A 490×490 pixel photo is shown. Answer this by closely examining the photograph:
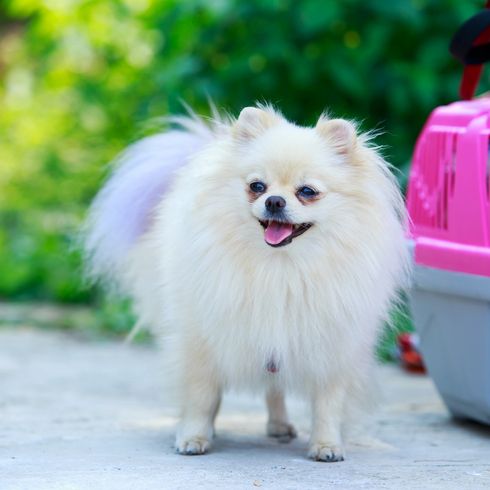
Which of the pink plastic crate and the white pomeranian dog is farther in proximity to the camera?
the pink plastic crate

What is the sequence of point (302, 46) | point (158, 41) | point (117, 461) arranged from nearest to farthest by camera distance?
1. point (117, 461)
2. point (302, 46)
3. point (158, 41)

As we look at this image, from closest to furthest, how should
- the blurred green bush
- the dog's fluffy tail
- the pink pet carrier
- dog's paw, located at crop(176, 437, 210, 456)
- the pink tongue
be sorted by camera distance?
the pink tongue, dog's paw, located at crop(176, 437, 210, 456), the pink pet carrier, the dog's fluffy tail, the blurred green bush

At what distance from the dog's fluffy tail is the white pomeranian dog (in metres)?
0.33

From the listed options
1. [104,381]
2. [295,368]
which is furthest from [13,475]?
[104,381]

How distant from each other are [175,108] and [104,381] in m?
1.67

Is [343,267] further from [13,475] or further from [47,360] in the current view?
[47,360]

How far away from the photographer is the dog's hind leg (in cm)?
341

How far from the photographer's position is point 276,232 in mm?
2834

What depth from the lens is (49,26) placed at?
668 centimetres

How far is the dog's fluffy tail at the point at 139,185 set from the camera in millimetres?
3537

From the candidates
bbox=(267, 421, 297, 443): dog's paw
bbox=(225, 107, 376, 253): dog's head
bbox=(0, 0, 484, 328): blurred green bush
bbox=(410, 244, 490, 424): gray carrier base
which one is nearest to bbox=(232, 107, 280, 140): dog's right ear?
bbox=(225, 107, 376, 253): dog's head

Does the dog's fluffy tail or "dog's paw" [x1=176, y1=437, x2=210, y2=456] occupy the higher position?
the dog's fluffy tail

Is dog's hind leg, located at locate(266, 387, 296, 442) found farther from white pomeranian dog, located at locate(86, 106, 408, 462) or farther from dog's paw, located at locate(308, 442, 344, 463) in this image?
dog's paw, located at locate(308, 442, 344, 463)

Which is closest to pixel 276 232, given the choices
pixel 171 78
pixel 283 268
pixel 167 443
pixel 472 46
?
pixel 283 268
